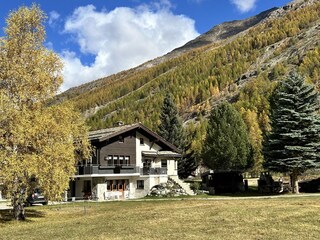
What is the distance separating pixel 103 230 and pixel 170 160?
114ft

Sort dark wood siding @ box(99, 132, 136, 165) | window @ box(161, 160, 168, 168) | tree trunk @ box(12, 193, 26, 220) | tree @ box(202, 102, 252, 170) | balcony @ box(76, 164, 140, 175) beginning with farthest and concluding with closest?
1. tree @ box(202, 102, 252, 170)
2. window @ box(161, 160, 168, 168)
3. dark wood siding @ box(99, 132, 136, 165)
4. balcony @ box(76, 164, 140, 175)
5. tree trunk @ box(12, 193, 26, 220)

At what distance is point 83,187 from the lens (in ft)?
153

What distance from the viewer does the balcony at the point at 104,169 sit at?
4459cm

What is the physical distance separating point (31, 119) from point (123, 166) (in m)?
23.5

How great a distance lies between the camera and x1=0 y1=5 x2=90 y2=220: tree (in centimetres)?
2347

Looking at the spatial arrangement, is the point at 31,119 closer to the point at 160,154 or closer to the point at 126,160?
the point at 126,160

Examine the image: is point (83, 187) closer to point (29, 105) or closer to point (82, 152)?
point (82, 152)

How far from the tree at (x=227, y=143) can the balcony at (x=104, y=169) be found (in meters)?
18.1

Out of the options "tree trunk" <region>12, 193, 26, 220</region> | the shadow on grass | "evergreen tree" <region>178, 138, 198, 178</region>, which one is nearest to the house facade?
"evergreen tree" <region>178, 138, 198, 178</region>

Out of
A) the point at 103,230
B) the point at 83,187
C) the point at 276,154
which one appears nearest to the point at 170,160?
the point at 83,187

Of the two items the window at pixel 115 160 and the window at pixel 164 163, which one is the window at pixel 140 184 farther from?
the window at pixel 164 163

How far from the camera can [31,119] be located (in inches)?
971

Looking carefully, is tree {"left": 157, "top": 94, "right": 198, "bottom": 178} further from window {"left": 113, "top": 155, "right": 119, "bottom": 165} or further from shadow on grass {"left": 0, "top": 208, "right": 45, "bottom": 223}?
shadow on grass {"left": 0, "top": 208, "right": 45, "bottom": 223}

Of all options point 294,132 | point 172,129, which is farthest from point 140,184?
point 294,132
